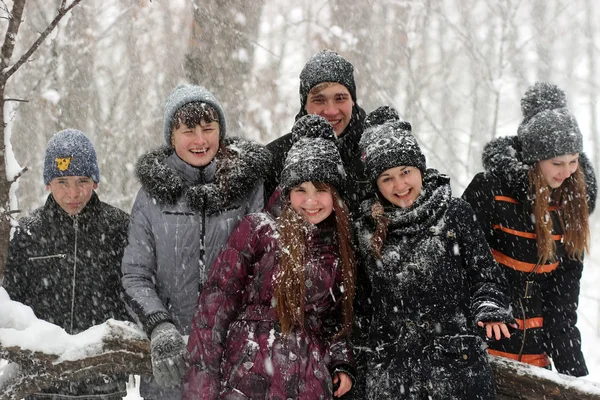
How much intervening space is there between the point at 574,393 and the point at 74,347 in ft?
7.69

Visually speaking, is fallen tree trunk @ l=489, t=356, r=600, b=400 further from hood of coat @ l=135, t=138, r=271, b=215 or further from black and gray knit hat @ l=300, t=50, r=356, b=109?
black and gray knit hat @ l=300, t=50, r=356, b=109

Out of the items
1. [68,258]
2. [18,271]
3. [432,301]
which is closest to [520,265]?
[432,301]

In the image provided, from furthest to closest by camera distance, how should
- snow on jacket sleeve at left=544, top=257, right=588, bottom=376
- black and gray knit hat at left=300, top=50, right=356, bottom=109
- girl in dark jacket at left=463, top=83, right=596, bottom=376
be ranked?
black and gray knit hat at left=300, top=50, right=356, bottom=109 → snow on jacket sleeve at left=544, top=257, right=588, bottom=376 → girl in dark jacket at left=463, top=83, right=596, bottom=376

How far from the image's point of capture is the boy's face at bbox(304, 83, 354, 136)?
3.56m

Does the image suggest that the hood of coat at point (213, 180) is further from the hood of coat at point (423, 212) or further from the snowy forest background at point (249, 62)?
the snowy forest background at point (249, 62)

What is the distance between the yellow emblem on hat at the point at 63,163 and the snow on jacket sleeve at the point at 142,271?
0.54m

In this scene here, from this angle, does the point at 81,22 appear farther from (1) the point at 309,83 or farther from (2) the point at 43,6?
(1) the point at 309,83

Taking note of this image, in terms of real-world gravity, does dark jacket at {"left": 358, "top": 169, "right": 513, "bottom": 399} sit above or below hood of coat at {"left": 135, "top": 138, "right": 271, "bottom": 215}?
below

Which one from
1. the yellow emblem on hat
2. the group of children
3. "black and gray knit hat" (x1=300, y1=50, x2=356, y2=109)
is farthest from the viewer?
"black and gray knit hat" (x1=300, y1=50, x2=356, y2=109)

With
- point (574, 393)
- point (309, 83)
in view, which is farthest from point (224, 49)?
point (574, 393)

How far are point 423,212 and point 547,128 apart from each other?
111 cm

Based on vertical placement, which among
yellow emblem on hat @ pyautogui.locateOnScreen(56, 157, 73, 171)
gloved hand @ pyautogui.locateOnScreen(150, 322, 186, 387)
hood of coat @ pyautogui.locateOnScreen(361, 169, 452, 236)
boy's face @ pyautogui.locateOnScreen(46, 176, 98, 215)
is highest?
yellow emblem on hat @ pyautogui.locateOnScreen(56, 157, 73, 171)

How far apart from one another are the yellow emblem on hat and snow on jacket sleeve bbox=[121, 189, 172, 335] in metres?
0.54

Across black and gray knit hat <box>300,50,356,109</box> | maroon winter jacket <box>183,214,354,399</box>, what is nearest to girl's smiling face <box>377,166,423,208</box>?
maroon winter jacket <box>183,214,354,399</box>
